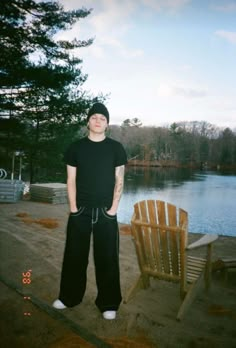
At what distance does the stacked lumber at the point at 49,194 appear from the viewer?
11.6 m

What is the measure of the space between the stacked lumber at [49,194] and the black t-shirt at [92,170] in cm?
872

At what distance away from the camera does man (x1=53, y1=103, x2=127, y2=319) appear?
3.10 m

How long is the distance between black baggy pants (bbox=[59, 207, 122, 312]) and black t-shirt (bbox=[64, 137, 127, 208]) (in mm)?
114

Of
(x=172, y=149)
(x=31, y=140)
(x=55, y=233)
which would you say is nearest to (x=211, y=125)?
(x=172, y=149)

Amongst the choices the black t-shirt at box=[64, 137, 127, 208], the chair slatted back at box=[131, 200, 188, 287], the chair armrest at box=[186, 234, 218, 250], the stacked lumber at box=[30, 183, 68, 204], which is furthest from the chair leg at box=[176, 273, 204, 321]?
the stacked lumber at box=[30, 183, 68, 204]

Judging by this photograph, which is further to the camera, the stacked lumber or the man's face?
the stacked lumber

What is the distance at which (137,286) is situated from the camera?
3.85 m

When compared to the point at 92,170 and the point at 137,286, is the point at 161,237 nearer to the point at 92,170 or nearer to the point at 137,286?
the point at 137,286

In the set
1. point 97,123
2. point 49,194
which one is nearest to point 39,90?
point 49,194

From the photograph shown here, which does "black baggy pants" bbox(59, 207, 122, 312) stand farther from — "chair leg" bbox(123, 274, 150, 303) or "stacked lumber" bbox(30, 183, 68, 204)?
"stacked lumber" bbox(30, 183, 68, 204)

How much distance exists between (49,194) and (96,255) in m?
8.87

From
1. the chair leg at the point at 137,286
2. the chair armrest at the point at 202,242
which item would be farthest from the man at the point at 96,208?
the chair armrest at the point at 202,242

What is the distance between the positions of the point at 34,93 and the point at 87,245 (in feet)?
42.2

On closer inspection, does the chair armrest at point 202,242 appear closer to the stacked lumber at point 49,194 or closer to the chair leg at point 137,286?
the chair leg at point 137,286
